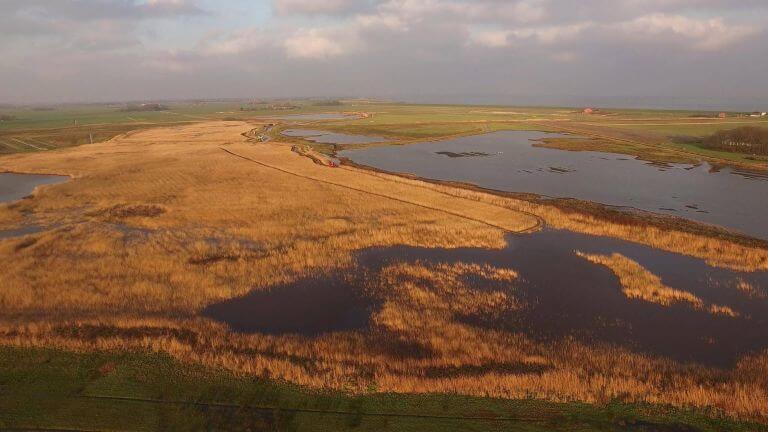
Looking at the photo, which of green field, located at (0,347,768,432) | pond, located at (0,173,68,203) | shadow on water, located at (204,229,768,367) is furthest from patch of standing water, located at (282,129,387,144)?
green field, located at (0,347,768,432)

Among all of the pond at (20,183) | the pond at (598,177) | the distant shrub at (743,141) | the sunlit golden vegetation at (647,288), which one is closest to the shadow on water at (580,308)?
the sunlit golden vegetation at (647,288)

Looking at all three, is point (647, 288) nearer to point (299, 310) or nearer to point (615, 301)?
point (615, 301)

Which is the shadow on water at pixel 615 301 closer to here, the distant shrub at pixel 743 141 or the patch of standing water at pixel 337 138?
the distant shrub at pixel 743 141

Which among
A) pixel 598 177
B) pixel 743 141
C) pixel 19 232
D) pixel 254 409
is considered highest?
pixel 743 141

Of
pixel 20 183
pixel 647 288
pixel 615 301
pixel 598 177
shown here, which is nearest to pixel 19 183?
pixel 20 183

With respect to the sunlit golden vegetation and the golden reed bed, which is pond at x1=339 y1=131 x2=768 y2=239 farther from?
the sunlit golden vegetation

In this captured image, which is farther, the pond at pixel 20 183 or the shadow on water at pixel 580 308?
the pond at pixel 20 183

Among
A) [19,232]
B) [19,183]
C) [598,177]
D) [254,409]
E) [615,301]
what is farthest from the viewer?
[598,177]
